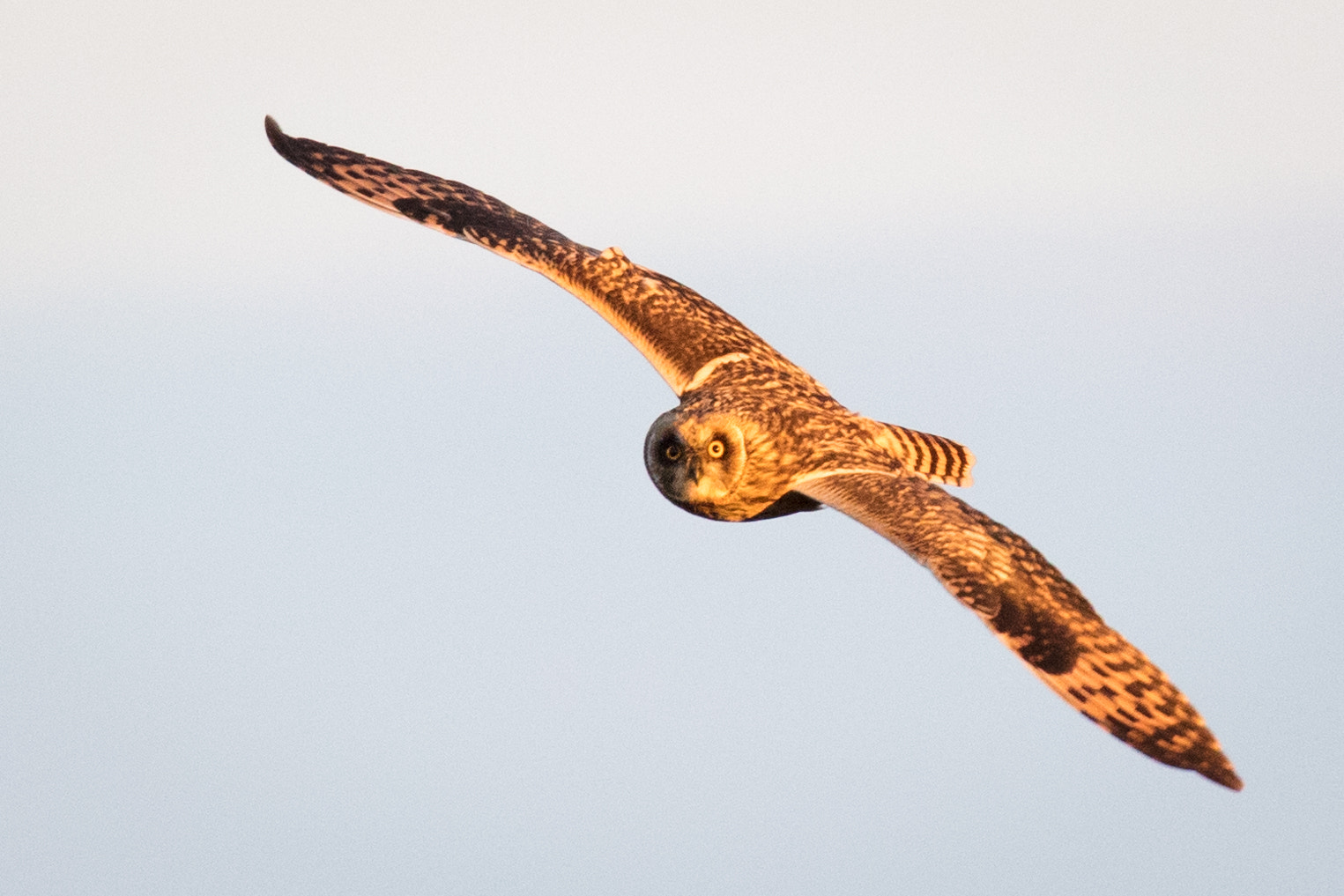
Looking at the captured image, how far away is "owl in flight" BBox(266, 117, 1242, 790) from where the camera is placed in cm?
1213

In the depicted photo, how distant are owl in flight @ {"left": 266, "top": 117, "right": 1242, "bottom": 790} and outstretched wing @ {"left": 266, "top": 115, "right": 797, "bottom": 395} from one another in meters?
0.02

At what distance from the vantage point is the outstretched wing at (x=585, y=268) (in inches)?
630

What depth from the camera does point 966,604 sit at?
11.9m

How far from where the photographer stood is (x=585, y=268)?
16250mm

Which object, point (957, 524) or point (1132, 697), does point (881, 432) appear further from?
point (1132, 697)

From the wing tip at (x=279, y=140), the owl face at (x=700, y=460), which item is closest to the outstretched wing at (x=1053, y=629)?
the owl face at (x=700, y=460)

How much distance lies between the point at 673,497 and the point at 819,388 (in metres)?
2.21

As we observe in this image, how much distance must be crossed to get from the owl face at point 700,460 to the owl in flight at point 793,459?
1cm

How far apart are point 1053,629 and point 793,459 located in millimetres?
2953

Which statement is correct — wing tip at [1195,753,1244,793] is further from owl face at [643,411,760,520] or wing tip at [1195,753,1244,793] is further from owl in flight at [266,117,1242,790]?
owl face at [643,411,760,520]

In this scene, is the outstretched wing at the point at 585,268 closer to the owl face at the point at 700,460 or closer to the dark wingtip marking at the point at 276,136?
the dark wingtip marking at the point at 276,136

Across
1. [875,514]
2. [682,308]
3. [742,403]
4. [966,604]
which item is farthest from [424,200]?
[966,604]

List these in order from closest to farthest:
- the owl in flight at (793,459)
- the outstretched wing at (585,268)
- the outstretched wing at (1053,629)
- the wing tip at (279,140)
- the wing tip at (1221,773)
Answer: the wing tip at (1221,773), the outstretched wing at (1053,629), the owl in flight at (793,459), the outstretched wing at (585,268), the wing tip at (279,140)

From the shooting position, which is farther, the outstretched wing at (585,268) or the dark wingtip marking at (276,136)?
the dark wingtip marking at (276,136)
